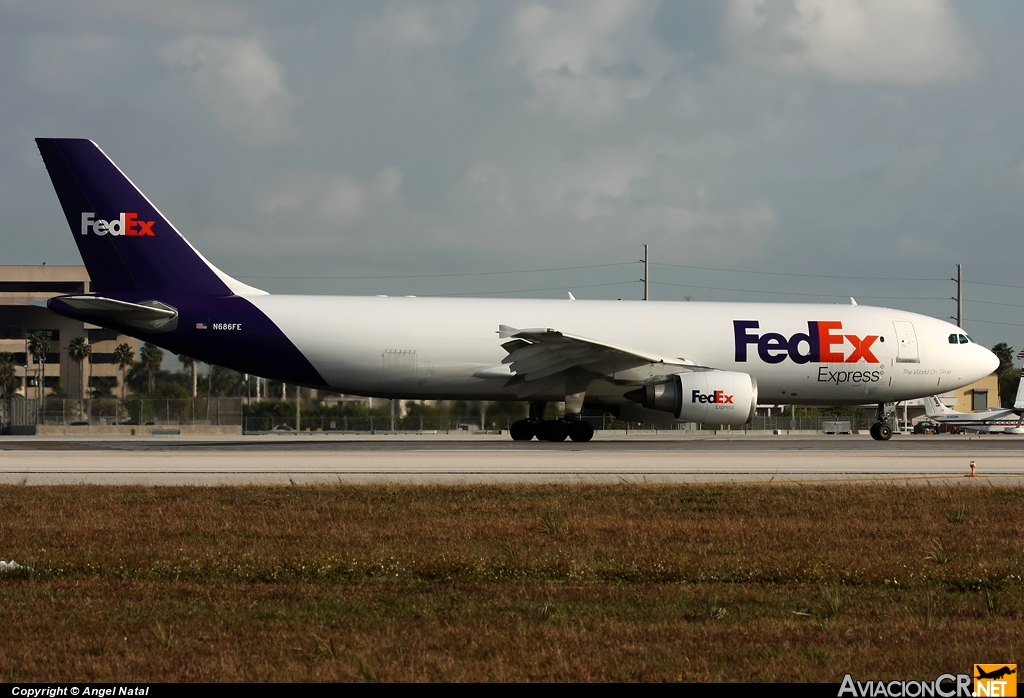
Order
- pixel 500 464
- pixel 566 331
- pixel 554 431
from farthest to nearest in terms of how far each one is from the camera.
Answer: pixel 554 431, pixel 566 331, pixel 500 464

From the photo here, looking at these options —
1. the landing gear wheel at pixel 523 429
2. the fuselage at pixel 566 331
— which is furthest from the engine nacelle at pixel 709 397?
the landing gear wheel at pixel 523 429

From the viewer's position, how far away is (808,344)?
2931 centimetres

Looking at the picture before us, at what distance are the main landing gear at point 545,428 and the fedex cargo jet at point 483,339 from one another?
0.04m

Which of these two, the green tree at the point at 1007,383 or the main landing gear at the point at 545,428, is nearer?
the main landing gear at the point at 545,428

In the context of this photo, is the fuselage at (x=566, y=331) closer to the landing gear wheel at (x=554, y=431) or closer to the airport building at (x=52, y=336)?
the landing gear wheel at (x=554, y=431)

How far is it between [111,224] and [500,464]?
1362 centimetres

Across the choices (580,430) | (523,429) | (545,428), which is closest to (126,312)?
(523,429)

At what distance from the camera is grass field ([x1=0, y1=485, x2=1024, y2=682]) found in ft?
18.5

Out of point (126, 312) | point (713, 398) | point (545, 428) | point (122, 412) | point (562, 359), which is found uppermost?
point (126, 312)

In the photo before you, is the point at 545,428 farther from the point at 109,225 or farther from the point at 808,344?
the point at 109,225

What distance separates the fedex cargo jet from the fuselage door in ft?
0.16

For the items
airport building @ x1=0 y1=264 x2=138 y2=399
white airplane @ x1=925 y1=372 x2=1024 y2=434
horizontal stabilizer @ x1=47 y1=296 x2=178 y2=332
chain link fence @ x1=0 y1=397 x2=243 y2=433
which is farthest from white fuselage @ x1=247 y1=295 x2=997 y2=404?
airport building @ x1=0 y1=264 x2=138 y2=399

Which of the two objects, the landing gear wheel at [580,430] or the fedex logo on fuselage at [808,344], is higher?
the fedex logo on fuselage at [808,344]

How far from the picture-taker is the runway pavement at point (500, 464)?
55.6 ft
